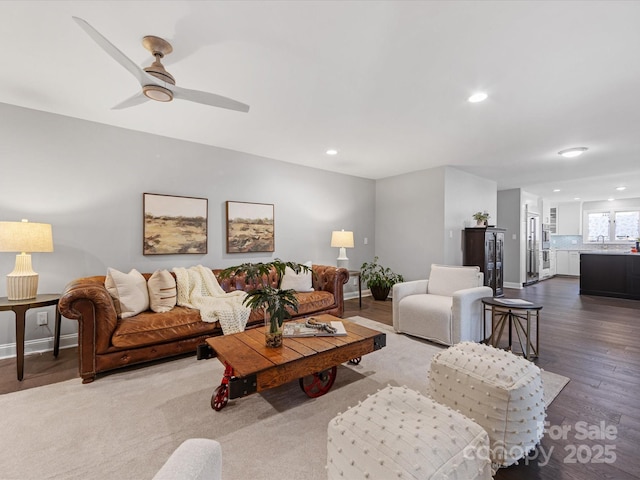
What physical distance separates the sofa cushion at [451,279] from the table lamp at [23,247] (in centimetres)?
423

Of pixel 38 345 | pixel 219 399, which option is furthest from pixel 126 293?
pixel 219 399

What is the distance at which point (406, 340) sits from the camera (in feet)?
11.1

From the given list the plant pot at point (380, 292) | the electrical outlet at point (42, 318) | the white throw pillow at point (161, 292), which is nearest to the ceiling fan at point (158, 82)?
the white throw pillow at point (161, 292)

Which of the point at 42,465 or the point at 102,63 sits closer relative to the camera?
the point at 42,465

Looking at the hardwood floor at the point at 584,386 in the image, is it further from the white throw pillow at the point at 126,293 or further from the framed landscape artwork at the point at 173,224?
the framed landscape artwork at the point at 173,224

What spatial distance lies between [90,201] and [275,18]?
9.60 feet

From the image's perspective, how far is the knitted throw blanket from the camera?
2.96 m

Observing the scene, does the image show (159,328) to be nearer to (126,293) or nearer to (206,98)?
(126,293)

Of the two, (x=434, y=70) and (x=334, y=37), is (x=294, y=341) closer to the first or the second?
(x=334, y=37)

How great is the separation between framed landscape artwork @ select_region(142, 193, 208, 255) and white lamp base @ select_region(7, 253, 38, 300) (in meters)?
1.04

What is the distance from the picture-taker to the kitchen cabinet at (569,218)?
9.55 meters

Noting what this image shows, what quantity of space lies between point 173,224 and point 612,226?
476 inches

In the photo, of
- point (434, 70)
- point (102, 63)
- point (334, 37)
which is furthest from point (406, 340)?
point (102, 63)

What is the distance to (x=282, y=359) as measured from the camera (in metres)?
1.89
